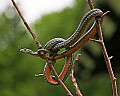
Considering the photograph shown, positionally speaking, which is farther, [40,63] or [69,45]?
[40,63]

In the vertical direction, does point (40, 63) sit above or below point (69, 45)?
below

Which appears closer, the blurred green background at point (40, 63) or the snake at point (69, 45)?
the snake at point (69, 45)

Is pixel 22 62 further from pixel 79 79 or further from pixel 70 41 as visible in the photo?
pixel 70 41

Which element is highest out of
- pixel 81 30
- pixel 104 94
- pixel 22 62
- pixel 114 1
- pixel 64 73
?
pixel 81 30

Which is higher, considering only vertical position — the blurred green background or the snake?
the snake

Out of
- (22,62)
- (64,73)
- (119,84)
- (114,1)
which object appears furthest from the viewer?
(22,62)

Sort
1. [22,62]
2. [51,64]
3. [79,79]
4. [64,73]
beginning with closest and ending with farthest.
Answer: [51,64] < [64,73] < [79,79] < [22,62]

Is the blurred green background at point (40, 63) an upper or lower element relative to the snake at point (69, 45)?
lower

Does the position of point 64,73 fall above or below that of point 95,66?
above

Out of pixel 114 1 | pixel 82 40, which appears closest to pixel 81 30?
pixel 82 40

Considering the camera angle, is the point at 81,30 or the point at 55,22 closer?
the point at 81,30

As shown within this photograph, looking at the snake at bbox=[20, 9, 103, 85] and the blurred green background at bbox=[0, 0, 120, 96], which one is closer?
the snake at bbox=[20, 9, 103, 85]
